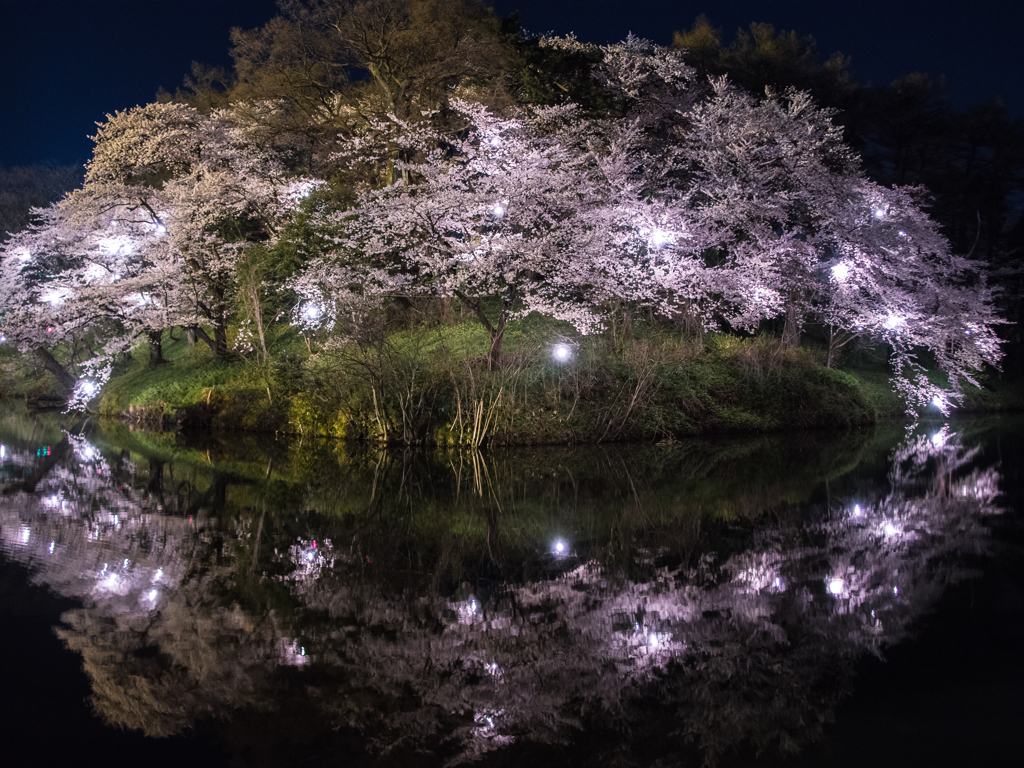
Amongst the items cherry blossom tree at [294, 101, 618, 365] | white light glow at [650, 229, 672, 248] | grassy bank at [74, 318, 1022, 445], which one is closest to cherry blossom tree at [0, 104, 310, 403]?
grassy bank at [74, 318, 1022, 445]

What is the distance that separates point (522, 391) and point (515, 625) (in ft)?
37.1

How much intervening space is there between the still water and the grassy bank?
5.68 meters

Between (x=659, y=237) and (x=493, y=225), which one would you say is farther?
(x=659, y=237)

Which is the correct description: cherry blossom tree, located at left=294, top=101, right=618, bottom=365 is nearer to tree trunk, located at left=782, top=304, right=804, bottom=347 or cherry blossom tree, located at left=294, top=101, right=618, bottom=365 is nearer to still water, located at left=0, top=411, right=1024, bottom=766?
still water, located at left=0, top=411, right=1024, bottom=766

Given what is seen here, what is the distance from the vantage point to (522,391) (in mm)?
16547

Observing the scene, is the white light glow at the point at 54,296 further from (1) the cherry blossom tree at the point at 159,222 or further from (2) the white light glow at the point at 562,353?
(2) the white light glow at the point at 562,353

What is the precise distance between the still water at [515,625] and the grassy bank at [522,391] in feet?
18.6

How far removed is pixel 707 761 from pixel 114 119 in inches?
1061

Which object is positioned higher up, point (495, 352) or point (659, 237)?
point (659, 237)

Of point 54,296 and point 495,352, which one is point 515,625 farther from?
point 54,296

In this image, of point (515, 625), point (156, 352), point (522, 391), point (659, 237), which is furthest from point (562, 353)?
point (156, 352)

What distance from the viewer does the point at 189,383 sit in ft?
79.5

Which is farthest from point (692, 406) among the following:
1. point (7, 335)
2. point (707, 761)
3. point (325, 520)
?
point (7, 335)

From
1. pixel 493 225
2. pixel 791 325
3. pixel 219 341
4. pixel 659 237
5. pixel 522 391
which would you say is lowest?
pixel 219 341
